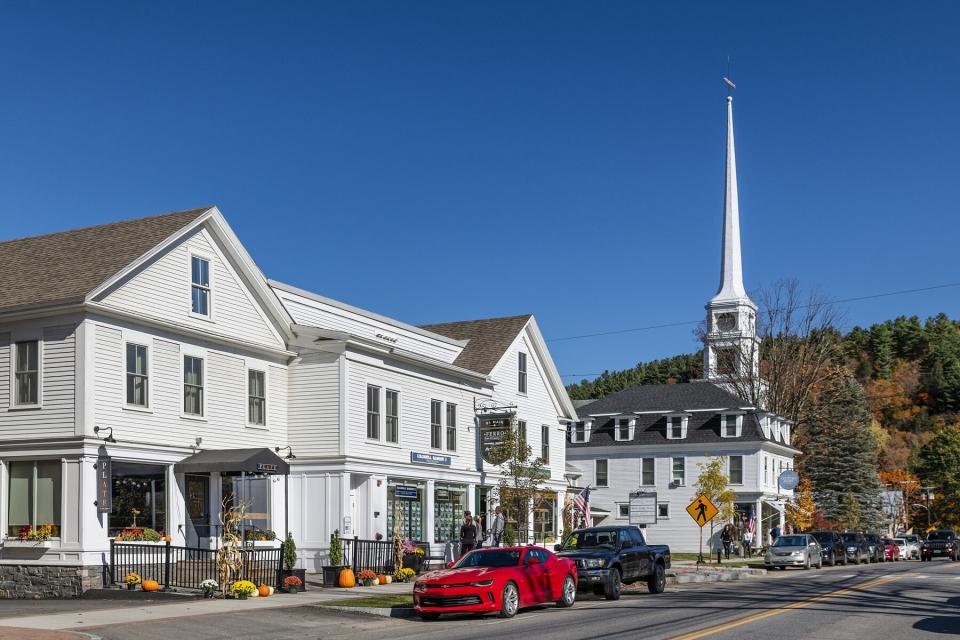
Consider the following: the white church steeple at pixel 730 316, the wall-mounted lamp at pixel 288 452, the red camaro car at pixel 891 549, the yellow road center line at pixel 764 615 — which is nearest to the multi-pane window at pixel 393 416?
the wall-mounted lamp at pixel 288 452

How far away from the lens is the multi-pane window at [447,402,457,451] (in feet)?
132

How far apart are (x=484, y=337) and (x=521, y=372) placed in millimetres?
2127

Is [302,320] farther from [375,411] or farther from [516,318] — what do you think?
[516,318]

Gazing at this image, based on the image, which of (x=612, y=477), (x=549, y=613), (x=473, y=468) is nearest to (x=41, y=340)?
(x=549, y=613)

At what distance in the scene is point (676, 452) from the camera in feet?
234

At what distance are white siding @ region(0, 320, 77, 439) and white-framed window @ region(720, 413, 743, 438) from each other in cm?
5086

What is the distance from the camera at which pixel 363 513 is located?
34.9 metres

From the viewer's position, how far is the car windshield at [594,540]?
27.7 m

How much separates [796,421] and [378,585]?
5500cm

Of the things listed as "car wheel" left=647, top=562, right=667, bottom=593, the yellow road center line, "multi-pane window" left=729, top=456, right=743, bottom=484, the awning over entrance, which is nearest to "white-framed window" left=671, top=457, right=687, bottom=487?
"multi-pane window" left=729, top=456, right=743, bottom=484

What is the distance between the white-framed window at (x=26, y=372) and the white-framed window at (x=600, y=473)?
5057 centimetres

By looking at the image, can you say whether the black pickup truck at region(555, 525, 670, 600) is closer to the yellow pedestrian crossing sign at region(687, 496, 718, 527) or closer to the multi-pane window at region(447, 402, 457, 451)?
the yellow pedestrian crossing sign at region(687, 496, 718, 527)

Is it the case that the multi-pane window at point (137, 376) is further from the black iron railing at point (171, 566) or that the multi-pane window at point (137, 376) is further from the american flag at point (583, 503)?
the american flag at point (583, 503)

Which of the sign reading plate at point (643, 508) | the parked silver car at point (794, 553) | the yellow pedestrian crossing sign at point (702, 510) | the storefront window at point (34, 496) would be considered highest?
the storefront window at point (34, 496)
